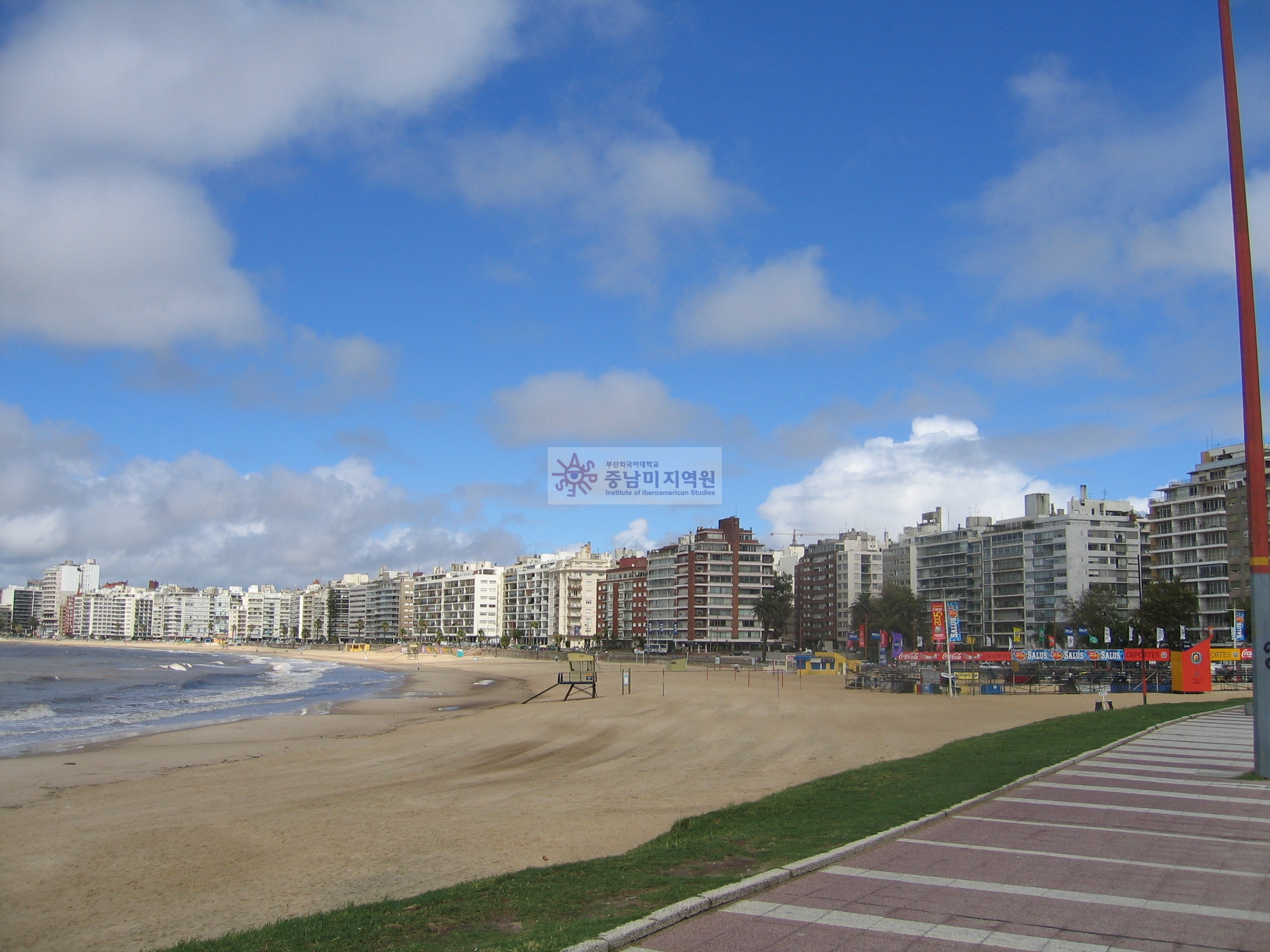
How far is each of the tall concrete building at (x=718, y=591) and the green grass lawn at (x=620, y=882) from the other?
117 m

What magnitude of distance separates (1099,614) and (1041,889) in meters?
98.0

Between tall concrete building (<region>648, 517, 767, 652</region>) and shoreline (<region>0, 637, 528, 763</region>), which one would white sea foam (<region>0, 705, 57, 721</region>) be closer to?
shoreline (<region>0, 637, 528, 763</region>)

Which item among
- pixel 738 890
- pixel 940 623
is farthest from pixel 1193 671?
pixel 738 890

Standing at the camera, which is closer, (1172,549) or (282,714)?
(282,714)

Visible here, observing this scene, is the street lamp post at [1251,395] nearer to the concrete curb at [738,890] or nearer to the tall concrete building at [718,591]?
the concrete curb at [738,890]

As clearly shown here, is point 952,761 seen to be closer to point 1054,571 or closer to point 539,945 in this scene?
point 539,945

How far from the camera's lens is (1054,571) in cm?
11431

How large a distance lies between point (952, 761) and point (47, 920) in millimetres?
14049

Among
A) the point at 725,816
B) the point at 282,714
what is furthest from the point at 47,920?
the point at 282,714

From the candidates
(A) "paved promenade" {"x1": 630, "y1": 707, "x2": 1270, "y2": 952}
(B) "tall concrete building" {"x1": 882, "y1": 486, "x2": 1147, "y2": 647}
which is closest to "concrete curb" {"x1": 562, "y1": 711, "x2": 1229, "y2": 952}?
(A) "paved promenade" {"x1": 630, "y1": 707, "x2": 1270, "y2": 952}

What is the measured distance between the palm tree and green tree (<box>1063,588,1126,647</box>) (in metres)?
27.5

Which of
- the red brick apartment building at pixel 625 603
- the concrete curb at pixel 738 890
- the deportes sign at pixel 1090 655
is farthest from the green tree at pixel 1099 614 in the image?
the concrete curb at pixel 738 890

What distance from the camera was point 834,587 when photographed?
14425cm

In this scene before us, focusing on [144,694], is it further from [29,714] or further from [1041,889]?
[1041,889]
